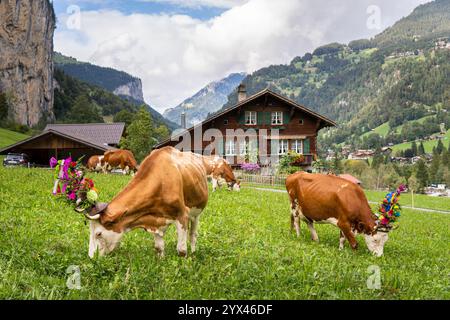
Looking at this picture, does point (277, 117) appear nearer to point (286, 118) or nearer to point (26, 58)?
point (286, 118)

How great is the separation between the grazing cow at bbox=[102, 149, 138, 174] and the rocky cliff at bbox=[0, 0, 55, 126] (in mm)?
92597

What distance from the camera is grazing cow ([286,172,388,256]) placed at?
32.6ft

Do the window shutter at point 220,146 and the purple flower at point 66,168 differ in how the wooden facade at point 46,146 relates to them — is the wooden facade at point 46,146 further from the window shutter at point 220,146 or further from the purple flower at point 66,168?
the purple flower at point 66,168

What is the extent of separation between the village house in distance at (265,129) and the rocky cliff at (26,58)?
84.9 metres

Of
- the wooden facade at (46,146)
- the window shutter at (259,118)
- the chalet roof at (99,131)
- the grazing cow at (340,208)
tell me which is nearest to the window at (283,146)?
the window shutter at (259,118)

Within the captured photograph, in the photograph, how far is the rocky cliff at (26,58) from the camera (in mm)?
112625

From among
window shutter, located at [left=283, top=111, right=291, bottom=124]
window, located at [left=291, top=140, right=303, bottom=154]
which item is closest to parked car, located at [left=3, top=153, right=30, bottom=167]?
window shutter, located at [left=283, top=111, right=291, bottom=124]

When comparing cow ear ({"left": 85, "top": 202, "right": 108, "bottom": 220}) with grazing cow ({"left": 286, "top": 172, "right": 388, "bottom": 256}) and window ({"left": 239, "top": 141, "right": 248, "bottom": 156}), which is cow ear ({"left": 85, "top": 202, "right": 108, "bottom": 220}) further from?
window ({"left": 239, "top": 141, "right": 248, "bottom": 156})

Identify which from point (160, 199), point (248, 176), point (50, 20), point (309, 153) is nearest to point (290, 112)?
point (309, 153)

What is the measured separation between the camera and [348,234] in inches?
397

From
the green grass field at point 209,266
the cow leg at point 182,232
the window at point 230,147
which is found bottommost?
the green grass field at point 209,266

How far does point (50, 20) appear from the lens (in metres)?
139

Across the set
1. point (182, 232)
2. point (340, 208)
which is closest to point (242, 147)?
point (340, 208)
